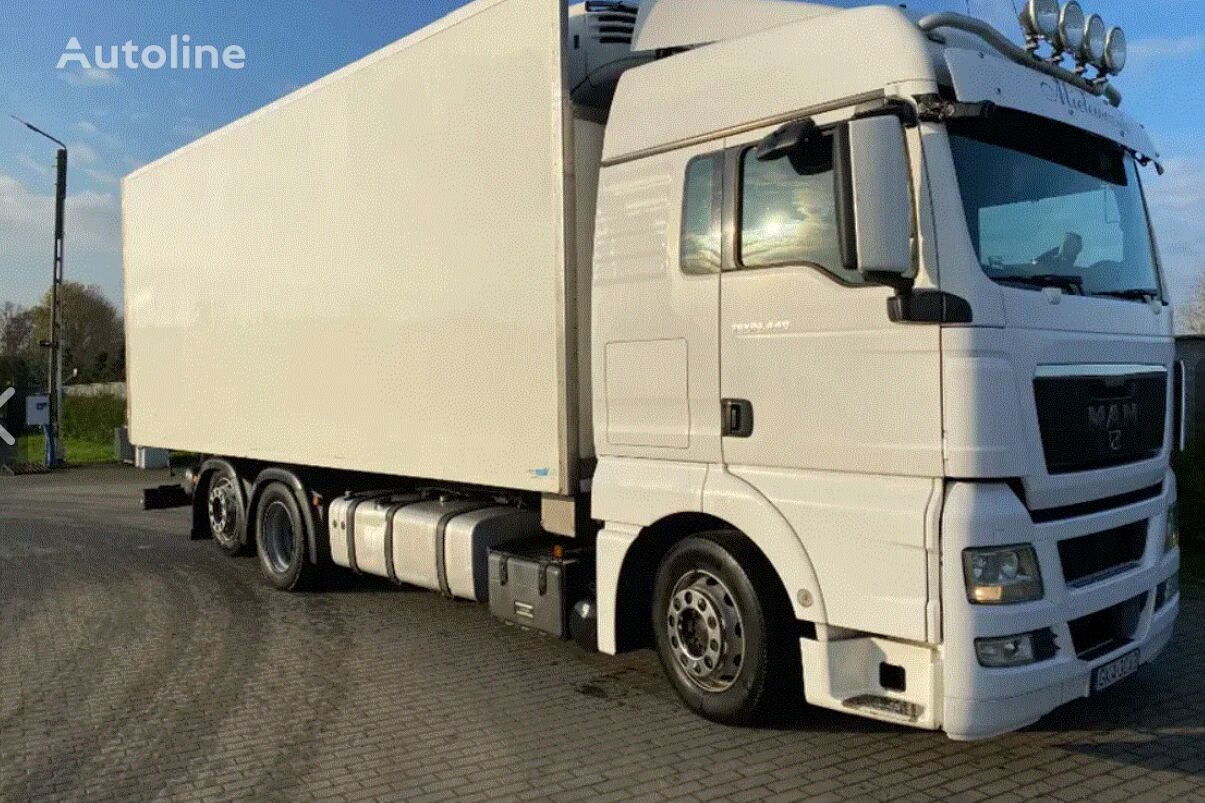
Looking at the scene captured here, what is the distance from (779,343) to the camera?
4.43 meters

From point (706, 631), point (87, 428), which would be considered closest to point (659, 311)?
point (706, 631)

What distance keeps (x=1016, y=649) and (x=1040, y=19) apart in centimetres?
279

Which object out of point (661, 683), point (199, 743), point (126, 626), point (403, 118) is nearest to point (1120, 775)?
point (661, 683)

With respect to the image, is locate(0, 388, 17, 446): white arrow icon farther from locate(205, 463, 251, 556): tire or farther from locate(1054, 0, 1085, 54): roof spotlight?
locate(1054, 0, 1085, 54): roof spotlight

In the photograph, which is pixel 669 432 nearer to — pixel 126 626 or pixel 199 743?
pixel 199 743

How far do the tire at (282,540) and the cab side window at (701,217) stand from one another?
184 inches

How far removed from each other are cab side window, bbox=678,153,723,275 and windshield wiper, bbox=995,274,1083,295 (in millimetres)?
1320

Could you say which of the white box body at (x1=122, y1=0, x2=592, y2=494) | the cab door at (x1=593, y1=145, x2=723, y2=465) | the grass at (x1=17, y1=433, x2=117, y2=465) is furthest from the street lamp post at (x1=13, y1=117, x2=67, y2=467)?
the cab door at (x1=593, y1=145, x2=723, y2=465)

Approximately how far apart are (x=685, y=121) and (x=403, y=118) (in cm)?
243

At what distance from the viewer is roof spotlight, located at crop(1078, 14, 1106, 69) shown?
472 cm

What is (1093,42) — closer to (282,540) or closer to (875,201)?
(875,201)

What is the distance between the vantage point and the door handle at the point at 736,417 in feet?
14.9

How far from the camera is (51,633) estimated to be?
23.8 feet

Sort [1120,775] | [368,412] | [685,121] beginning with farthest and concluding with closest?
1. [368,412]
2. [685,121]
3. [1120,775]
